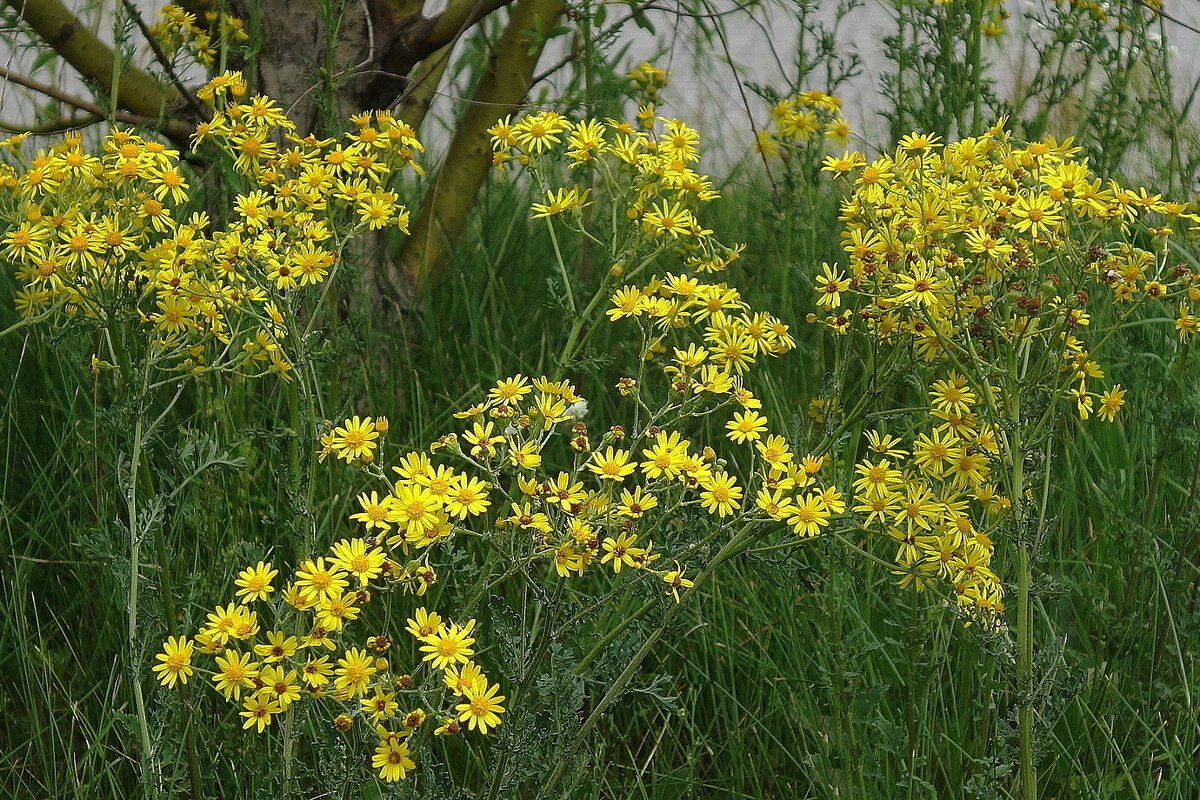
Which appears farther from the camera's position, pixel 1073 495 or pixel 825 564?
pixel 1073 495

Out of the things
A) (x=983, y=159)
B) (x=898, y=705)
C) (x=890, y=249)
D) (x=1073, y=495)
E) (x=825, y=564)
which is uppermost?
(x=983, y=159)

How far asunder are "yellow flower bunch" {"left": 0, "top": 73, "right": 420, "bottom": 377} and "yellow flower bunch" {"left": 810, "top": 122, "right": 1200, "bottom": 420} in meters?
0.86

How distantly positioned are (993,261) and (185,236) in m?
1.32

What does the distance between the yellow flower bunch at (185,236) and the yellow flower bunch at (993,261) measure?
0.86 meters

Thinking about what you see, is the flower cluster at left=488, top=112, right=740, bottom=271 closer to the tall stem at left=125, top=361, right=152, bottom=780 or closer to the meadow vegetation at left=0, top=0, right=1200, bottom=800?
the meadow vegetation at left=0, top=0, right=1200, bottom=800

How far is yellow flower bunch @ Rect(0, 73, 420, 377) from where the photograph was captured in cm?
214

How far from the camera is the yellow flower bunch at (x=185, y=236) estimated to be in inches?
84.2

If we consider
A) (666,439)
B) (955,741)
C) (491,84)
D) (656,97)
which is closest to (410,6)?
(491,84)

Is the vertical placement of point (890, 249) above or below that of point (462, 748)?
above

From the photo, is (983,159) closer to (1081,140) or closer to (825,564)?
(825,564)

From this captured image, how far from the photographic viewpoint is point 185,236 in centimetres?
217

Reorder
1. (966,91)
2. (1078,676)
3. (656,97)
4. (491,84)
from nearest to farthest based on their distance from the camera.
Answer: (1078,676), (966,91), (656,97), (491,84)

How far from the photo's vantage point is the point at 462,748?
2467mm

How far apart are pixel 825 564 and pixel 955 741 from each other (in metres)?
0.40
